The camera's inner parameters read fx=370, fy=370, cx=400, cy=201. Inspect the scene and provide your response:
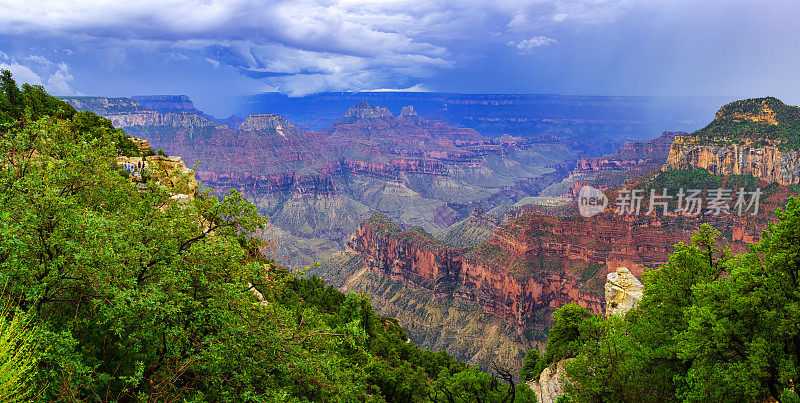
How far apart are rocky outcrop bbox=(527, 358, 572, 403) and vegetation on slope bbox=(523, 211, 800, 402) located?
1156cm

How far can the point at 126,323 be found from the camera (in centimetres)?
1204

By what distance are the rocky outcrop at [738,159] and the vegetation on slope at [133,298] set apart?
150192 millimetres

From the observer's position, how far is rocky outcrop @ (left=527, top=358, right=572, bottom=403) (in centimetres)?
3478

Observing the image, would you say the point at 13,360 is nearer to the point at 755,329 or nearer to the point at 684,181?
the point at 755,329

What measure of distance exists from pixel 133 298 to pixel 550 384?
37.6 meters

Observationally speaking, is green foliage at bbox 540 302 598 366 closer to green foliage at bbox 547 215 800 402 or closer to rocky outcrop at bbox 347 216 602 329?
green foliage at bbox 547 215 800 402

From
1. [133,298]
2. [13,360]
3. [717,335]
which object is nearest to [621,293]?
[717,335]

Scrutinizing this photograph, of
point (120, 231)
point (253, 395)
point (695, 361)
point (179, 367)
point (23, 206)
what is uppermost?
point (23, 206)

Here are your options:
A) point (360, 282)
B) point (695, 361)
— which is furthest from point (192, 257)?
point (360, 282)

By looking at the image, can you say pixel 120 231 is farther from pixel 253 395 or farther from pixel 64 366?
pixel 253 395

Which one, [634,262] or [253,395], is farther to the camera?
[634,262]

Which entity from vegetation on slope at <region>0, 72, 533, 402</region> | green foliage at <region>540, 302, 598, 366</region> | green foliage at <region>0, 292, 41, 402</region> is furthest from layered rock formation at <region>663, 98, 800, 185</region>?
green foliage at <region>0, 292, 41, 402</region>

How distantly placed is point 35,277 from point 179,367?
5.00m
